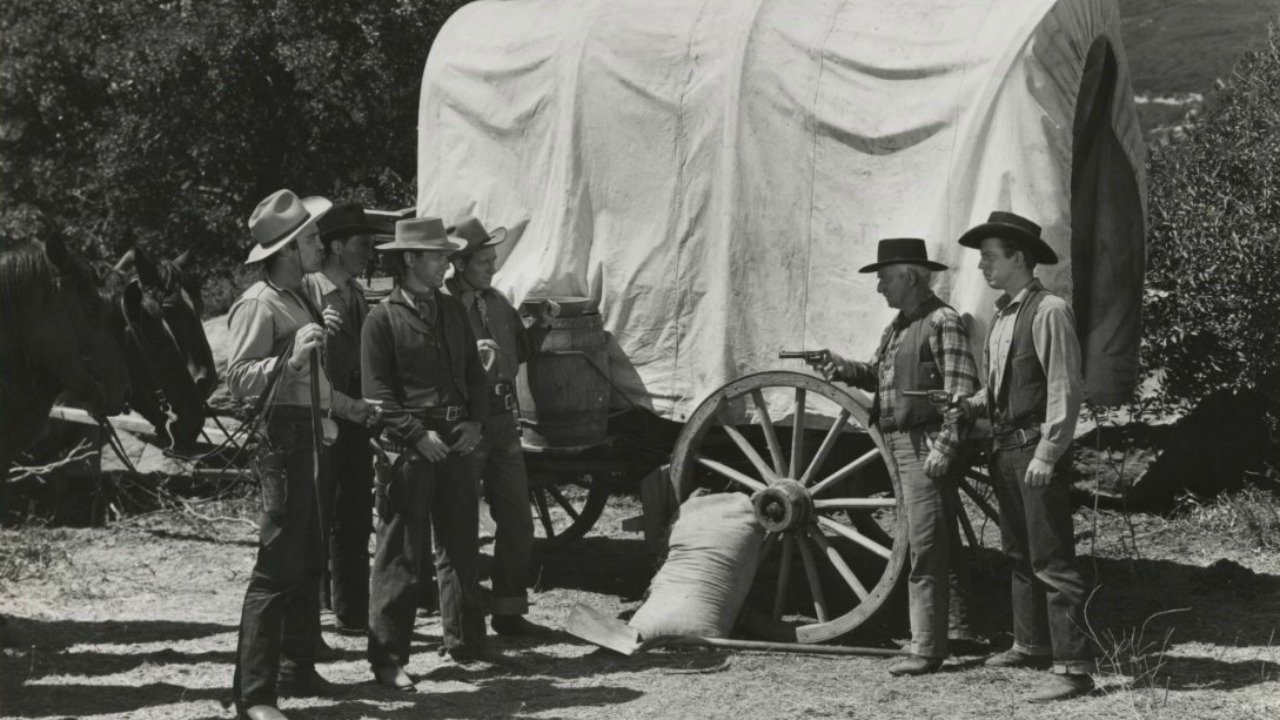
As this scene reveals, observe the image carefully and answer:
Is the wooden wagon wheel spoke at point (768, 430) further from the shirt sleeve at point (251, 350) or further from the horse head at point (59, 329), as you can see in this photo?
the horse head at point (59, 329)

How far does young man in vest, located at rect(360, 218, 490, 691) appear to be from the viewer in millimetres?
6270

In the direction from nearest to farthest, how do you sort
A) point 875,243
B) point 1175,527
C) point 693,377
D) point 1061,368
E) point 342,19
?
point 1061,368 < point 875,243 < point 693,377 < point 1175,527 < point 342,19

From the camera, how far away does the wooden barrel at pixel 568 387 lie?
7477 mm

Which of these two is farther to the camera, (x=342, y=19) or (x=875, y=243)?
(x=342, y=19)

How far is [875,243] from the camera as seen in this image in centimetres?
704

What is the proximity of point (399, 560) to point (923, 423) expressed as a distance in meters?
2.31

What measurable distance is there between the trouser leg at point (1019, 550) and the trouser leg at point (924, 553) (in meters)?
0.28

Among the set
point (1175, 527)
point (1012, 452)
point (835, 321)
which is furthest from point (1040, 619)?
point (1175, 527)

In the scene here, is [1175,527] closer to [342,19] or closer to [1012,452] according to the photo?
[1012,452]

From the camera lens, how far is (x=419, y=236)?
631 cm

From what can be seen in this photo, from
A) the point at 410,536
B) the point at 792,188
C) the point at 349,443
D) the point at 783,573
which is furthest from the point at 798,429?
the point at 349,443

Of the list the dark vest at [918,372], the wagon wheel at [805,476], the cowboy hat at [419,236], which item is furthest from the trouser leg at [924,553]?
the cowboy hat at [419,236]

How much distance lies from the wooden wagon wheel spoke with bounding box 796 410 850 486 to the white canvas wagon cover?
1.15 feet

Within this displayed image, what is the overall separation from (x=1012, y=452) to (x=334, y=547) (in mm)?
3310
